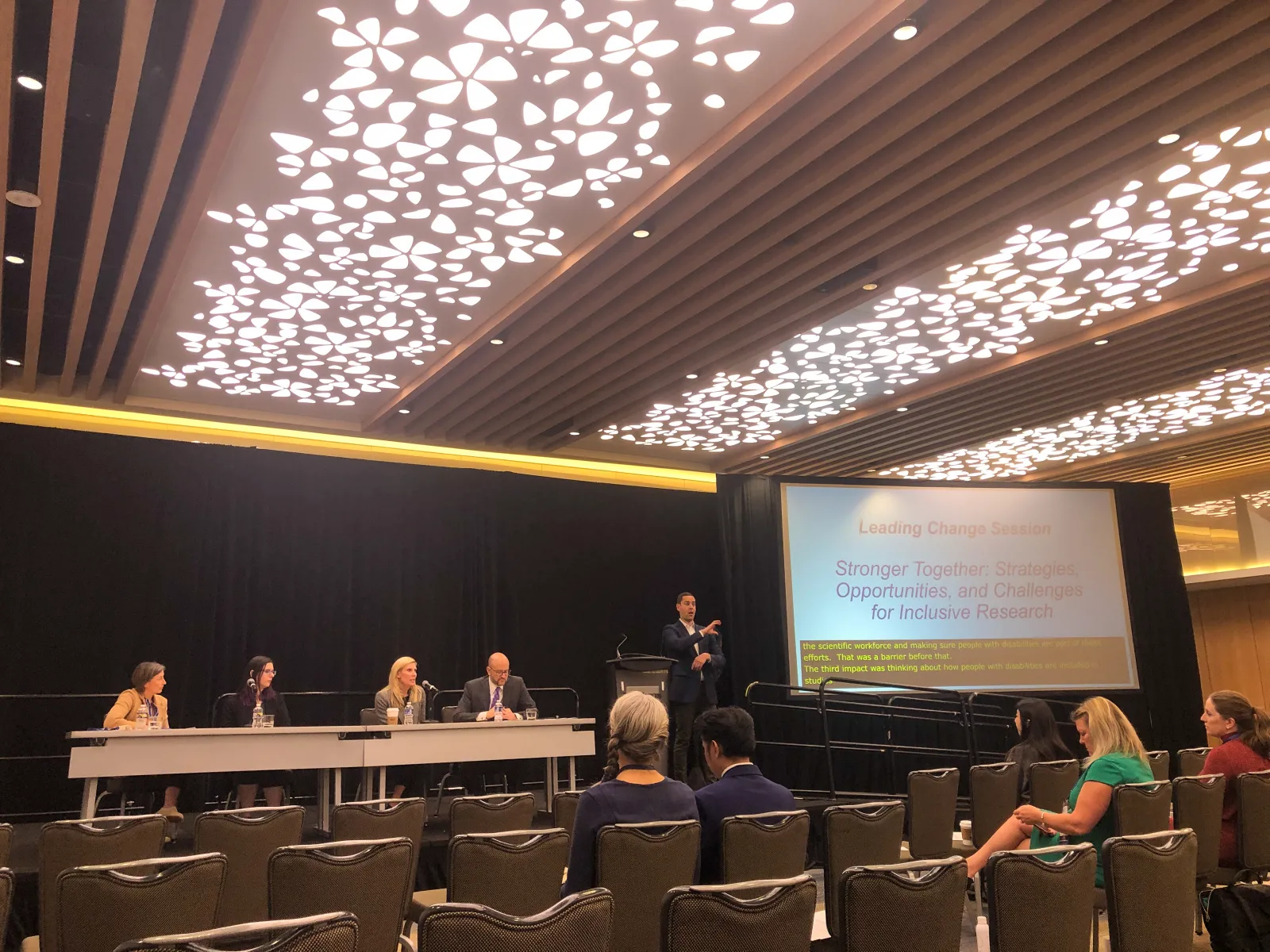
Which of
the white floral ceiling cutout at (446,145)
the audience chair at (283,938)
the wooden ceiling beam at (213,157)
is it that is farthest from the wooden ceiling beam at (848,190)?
the audience chair at (283,938)

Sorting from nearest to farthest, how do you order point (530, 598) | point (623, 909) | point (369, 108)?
point (623, 909) → point (369, 108) → point (530, 598)

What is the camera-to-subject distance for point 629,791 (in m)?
2.85

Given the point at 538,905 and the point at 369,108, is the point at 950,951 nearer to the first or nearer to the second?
the point at 538,905

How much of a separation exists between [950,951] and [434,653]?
8204 millimetres

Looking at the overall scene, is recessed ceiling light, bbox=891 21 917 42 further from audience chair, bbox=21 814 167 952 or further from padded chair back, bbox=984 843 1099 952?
audience chair, bbox=21 814 167 952

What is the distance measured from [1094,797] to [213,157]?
5.00 meters

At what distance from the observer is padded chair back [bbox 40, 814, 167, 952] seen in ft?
10.3

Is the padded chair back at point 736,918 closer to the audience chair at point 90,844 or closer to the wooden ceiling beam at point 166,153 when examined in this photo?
the audience chair at point 90,844

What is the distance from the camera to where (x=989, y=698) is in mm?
10484

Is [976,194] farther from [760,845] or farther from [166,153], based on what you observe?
[166,153]

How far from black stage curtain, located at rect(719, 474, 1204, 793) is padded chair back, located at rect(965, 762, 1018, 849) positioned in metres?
4.84

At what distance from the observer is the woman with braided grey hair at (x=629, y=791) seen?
9.05 ft

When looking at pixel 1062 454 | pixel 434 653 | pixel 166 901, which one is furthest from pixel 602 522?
pixel 166 901

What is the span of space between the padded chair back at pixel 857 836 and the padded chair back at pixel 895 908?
111cm
